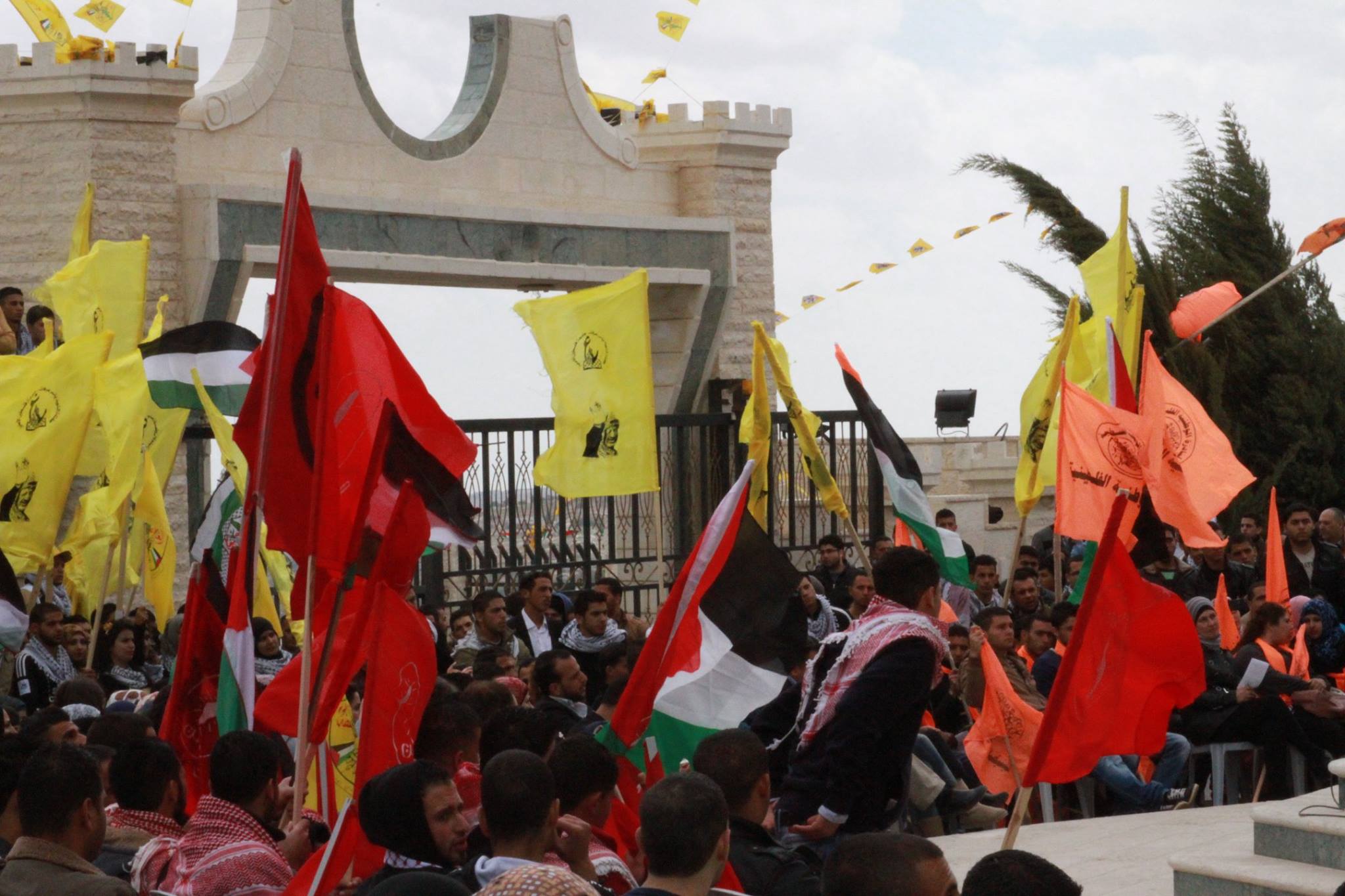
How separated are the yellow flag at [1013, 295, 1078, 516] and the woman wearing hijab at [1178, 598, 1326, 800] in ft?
6.63

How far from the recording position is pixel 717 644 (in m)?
6.66

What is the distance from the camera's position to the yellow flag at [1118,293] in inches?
490

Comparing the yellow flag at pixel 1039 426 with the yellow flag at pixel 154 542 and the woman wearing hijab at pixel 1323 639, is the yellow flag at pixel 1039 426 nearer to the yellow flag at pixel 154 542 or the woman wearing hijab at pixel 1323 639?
the woman wearing hijab at pixel 1323 639

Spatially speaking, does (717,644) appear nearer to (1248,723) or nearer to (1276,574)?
(1248,723)

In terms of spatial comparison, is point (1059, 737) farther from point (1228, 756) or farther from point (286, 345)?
point (1228, 756)

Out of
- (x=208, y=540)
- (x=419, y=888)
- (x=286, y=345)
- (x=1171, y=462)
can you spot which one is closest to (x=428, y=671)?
(x=286, y=345)

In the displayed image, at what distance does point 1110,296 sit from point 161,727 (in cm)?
789

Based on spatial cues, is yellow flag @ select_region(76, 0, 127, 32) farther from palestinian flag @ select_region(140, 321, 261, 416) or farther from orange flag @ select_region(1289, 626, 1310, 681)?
orange flag @ select_region(1289, 626, 1310, 681)

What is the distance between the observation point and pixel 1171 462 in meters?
11.5

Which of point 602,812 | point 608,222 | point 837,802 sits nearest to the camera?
point 602,812

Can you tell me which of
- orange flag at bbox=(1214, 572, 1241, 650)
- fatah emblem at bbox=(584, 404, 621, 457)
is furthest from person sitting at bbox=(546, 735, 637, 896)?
orange flag at bbox=(1214, 572, 1241, 650)

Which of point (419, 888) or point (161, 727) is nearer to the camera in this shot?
point (419, 888)

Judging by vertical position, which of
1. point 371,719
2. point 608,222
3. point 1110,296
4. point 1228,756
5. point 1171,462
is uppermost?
point 608,222

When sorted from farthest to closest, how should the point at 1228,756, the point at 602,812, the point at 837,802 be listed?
1. the point at 1228,756
2. the point at 837,802
3. the point at 602,812
